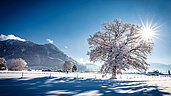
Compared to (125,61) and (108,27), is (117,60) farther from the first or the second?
(108,27)

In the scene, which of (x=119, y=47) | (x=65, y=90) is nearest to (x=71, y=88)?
(x=65, y=90)

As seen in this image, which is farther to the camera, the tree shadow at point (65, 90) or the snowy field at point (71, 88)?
the snowy field at point (71, 88)

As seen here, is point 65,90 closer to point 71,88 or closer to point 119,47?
point 71,88

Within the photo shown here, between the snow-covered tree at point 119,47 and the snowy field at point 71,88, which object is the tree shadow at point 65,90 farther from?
the snow-covered tree at point 119,47

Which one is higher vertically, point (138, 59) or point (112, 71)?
point (138, 59)

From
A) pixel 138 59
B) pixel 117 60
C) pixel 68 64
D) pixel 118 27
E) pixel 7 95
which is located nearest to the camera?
pixel 7 95

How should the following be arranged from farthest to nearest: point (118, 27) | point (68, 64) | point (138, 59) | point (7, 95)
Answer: point (68, 64)
point (118, 27)
point (138, 59)
point (7, 95)

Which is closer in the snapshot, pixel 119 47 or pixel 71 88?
pixel 71 88

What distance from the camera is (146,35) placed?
2273 cm

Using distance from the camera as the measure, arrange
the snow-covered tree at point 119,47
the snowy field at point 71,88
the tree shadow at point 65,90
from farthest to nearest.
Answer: the snow-covered tree at point 119,47, the snowy field at point 71,88, the tree shadow at point 65,90

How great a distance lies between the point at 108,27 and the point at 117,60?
8.40 m

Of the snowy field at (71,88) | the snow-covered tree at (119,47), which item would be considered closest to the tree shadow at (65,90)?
the snowy field at (71,88)

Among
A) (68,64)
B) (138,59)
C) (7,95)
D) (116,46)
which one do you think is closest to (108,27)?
(116,46)

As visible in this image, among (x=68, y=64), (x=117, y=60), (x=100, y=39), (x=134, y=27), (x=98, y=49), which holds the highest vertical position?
(x=134, y=27)
